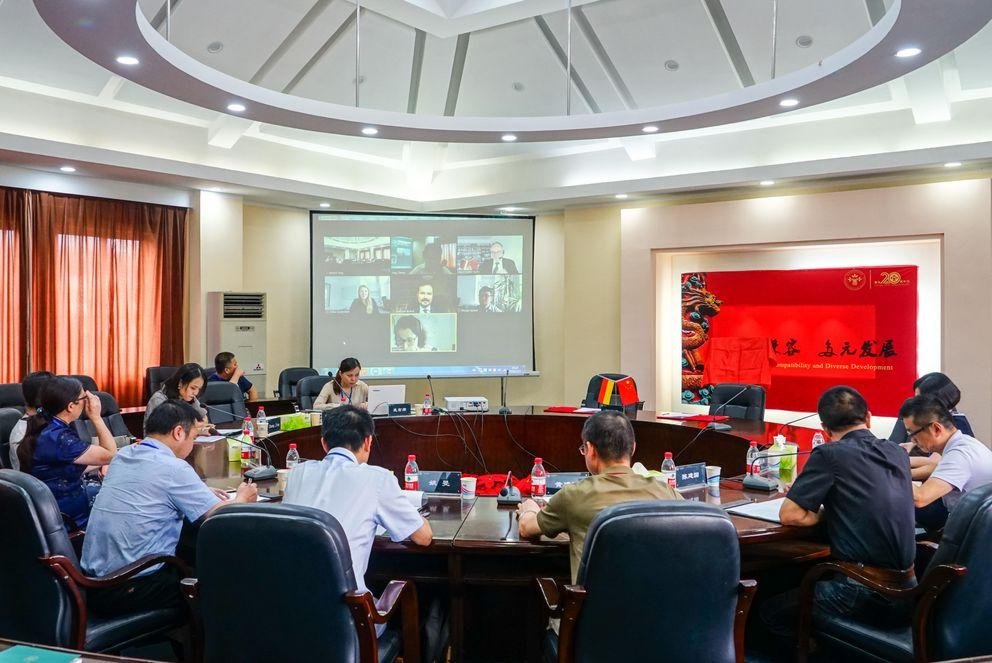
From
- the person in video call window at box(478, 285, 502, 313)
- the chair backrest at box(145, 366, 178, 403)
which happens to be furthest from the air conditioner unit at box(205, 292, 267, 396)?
the person in video call window at box(478, 285, 502, 313)

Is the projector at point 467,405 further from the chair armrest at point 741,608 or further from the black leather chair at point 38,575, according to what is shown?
the chair armrest at point 741,608

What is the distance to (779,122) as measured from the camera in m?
6.39

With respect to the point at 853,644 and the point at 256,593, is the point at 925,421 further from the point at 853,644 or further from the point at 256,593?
the point at 256,593

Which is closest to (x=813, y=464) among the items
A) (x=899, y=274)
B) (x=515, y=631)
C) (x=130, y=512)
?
(x=515, y=631)

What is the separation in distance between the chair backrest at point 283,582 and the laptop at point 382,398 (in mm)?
3302

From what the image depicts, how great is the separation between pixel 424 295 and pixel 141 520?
5.86 metres

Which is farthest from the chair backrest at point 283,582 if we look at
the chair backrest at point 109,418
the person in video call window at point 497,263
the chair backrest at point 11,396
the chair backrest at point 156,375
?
the person in video call window at point 497,263

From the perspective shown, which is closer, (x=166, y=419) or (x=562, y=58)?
(x=166, y=419)

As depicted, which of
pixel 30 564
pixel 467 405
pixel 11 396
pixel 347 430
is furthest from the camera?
pixel 467 405

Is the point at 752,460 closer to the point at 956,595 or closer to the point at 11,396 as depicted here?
the point at 956,595

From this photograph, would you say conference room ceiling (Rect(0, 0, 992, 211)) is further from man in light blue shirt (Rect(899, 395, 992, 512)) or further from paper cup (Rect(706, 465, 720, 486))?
paper cup (Rect(706, 465, 720, 486))

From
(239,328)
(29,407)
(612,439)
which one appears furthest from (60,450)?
(239,328)

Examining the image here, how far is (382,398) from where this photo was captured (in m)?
5.26

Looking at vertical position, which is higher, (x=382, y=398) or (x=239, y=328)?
(x=239, y=328)
